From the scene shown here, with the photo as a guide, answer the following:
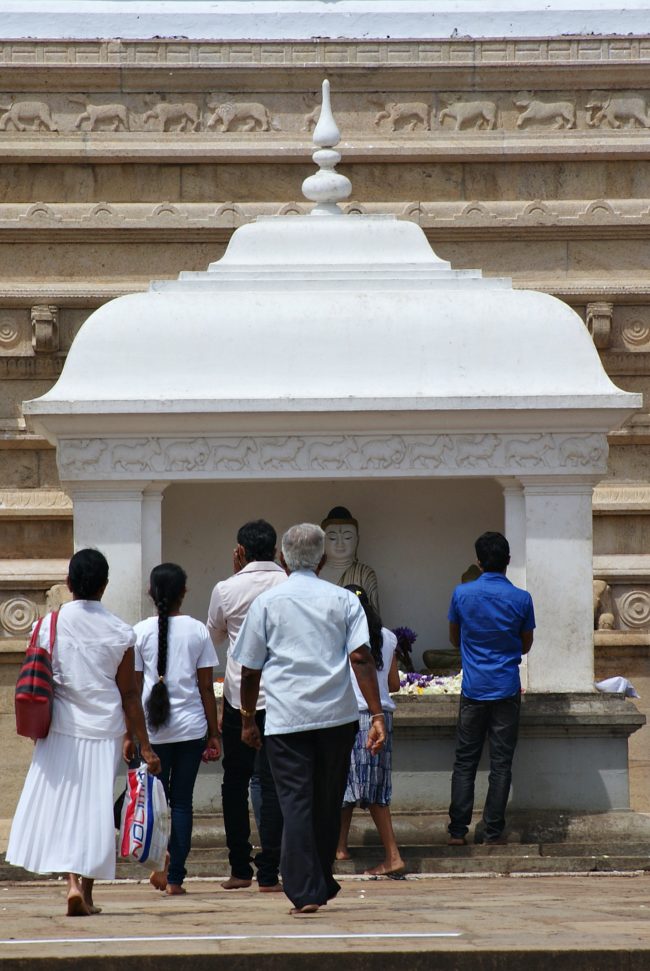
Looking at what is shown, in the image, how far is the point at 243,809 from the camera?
9.16 m

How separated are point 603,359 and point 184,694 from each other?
7.24 meters

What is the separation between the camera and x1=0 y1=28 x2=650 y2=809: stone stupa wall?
15.5 m

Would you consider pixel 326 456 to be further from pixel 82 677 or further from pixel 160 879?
pixel 82 677

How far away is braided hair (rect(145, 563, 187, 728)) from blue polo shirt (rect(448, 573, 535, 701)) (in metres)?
1.70

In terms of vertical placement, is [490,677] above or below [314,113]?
below

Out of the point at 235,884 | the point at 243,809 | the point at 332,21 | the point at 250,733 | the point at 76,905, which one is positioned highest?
the point at 332,21

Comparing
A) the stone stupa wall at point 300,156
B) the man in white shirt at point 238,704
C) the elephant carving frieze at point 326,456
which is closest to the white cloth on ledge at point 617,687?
the elephant carving frieze at point 326,456

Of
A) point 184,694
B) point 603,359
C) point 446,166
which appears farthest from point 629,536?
point 184,694

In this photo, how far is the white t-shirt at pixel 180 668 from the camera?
8.87 meters

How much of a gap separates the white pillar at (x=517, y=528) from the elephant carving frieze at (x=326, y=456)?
0.53 feet

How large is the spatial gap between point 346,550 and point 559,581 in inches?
69.0

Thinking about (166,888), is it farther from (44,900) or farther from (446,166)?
(446,166)

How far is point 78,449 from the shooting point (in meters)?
10.6

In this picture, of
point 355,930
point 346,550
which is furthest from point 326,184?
point 355,930
